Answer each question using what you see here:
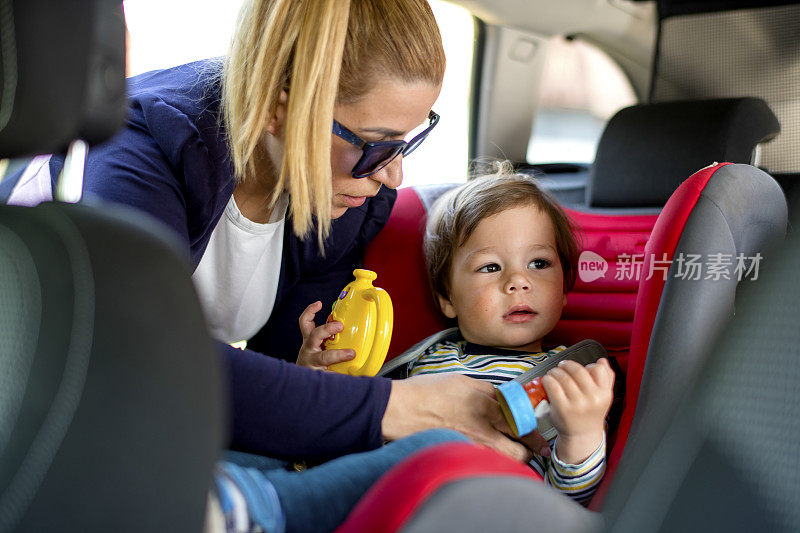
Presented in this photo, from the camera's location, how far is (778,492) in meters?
0.85

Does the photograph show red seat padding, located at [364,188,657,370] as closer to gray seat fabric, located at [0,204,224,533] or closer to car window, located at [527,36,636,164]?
gray seat fabric, located at [0,204,224,533]

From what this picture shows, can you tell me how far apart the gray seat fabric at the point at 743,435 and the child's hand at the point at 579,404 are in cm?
22

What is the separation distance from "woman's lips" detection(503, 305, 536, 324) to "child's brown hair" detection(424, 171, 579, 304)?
17cm

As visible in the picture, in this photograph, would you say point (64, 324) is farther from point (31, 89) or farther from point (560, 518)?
point (560, 518)

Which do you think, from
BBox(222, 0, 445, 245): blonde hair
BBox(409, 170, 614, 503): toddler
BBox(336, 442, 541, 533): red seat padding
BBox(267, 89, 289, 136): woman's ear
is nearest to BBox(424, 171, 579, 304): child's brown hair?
BBox(409, 170, 614, 503): toddler

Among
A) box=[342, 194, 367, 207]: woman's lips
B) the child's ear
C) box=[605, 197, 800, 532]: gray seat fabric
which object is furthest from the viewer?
the child's ear

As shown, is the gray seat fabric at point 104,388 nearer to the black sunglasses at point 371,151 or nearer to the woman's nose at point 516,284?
the black sunglasses at point 371,151

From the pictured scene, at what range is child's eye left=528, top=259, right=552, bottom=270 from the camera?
5.51 feet

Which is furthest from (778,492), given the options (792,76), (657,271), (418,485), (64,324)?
(792,76)

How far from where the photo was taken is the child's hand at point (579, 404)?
1.22 m

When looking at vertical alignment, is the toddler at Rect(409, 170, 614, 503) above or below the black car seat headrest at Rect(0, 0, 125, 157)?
below

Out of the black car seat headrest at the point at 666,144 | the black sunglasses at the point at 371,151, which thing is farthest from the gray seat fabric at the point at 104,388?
the black car seat headrest at the point at 666,144

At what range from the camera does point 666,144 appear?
2.25 m

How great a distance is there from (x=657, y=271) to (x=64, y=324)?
946mm
